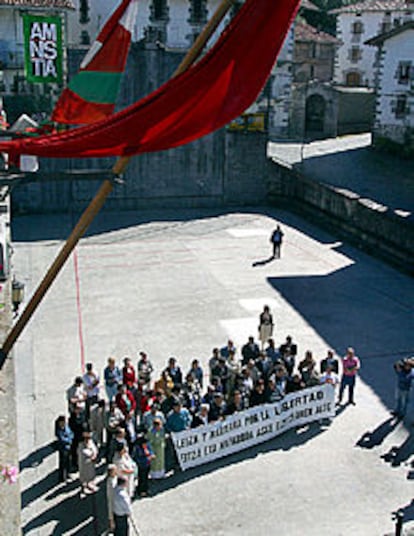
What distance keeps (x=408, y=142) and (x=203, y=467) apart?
3019 centimetres

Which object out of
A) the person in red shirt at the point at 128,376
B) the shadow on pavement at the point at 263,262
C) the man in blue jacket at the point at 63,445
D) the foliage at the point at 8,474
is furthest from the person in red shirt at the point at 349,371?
the shadow on pavement at the point at 263,262

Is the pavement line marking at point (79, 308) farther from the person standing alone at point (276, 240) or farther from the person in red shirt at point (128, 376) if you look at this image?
the person standing alone at point (276, 240)

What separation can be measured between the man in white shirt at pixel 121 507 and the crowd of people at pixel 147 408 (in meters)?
0.02

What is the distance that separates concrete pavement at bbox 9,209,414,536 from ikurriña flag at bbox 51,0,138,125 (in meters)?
6.99

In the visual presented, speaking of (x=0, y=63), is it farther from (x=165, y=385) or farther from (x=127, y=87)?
(x=165, y=385)

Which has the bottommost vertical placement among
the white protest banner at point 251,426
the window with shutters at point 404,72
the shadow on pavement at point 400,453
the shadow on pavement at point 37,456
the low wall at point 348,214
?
the shadow on pavement at point 37,456

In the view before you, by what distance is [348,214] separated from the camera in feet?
103

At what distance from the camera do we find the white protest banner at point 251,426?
44.4ft

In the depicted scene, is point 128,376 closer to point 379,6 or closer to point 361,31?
point 379,6

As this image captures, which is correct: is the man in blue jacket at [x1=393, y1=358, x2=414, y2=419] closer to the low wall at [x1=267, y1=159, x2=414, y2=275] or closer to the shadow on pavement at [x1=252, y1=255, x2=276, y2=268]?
the low wall at [x1=267, y1=159, x2=414, y2=275]

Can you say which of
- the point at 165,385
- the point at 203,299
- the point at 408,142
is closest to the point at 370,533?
the point at 165,385

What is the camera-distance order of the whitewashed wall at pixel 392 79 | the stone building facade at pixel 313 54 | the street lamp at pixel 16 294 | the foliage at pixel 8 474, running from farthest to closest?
1. the stone building facade at pixel 313 54
2. the whitewashed wall at pixel 392 79
3. the street lamp at pixel 16 294
4. the foliage at pixel 8 474

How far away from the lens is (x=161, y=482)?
Result: 43.3ft

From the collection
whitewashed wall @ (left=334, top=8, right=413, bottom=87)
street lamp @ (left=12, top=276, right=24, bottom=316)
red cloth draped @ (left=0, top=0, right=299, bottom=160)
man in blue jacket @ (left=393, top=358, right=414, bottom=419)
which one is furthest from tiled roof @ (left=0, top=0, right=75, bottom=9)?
red cloth draped @ (left=0, top=0, right=299, bottom=160)
